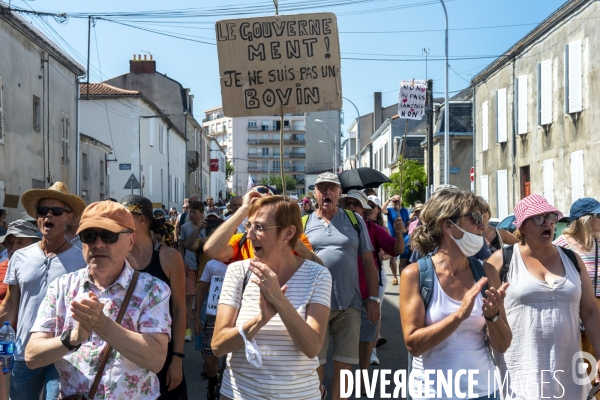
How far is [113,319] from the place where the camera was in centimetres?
313

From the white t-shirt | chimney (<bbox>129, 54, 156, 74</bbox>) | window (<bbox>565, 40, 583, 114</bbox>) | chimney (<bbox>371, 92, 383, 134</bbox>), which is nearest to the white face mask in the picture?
the white t-shirt

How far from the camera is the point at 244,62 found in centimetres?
614

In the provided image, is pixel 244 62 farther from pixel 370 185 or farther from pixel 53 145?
pixel 53 145

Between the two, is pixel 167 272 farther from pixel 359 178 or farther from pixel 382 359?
pixel 359 178

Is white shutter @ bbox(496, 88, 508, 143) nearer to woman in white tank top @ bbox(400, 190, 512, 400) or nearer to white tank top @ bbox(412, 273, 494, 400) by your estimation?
woman in white tank top @ bbox(400, 190, 512, 400)

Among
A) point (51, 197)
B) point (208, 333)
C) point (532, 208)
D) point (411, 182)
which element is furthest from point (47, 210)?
point (411, 182)

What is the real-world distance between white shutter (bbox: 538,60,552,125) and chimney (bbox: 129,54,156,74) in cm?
3293

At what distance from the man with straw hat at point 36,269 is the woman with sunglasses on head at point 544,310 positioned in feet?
8.97

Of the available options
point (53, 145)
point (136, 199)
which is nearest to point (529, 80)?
point (53, 145)

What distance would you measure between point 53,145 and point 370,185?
1569cm

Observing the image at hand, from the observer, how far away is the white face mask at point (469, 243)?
12.2ft

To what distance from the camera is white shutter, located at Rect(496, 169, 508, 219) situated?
89.2 feet

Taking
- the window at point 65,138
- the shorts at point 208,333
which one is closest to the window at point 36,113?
the window at point 65,138

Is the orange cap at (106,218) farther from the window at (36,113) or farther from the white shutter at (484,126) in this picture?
the white shutter at (484,126)
